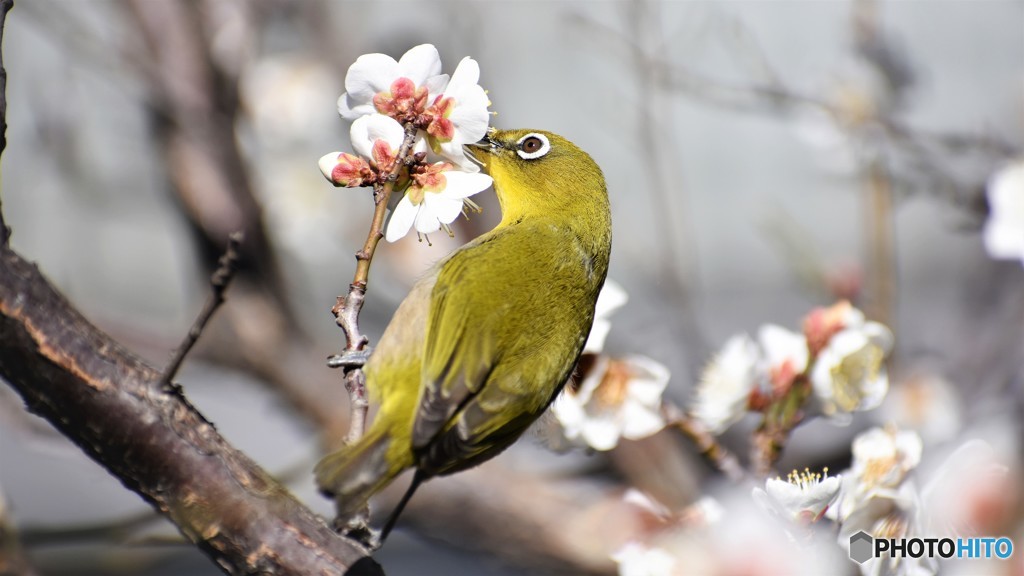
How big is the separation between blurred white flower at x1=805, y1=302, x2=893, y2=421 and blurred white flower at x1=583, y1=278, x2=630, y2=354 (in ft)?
0.69

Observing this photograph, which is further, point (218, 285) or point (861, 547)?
point (861, 547)

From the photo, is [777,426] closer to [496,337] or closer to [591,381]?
[591,381]

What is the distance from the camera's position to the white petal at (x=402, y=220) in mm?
875

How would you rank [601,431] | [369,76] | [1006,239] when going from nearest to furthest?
[369,76] < [601,431] < [1006,239]

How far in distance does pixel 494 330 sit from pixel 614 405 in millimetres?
179

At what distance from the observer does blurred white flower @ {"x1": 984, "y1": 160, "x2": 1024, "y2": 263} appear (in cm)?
127

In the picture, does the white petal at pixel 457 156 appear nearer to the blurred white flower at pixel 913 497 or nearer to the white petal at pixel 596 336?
the white petal at pixel 596 336

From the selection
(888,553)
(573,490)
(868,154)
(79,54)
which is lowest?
(888,553)

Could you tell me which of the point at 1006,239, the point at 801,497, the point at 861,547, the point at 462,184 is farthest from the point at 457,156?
the point at 1006,239

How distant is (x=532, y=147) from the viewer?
1.14 metres

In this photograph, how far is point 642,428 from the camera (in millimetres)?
1094

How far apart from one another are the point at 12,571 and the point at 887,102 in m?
1.84

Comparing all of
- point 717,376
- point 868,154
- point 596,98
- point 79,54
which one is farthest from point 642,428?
point 596,98

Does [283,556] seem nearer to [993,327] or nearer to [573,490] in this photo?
[573,490]
